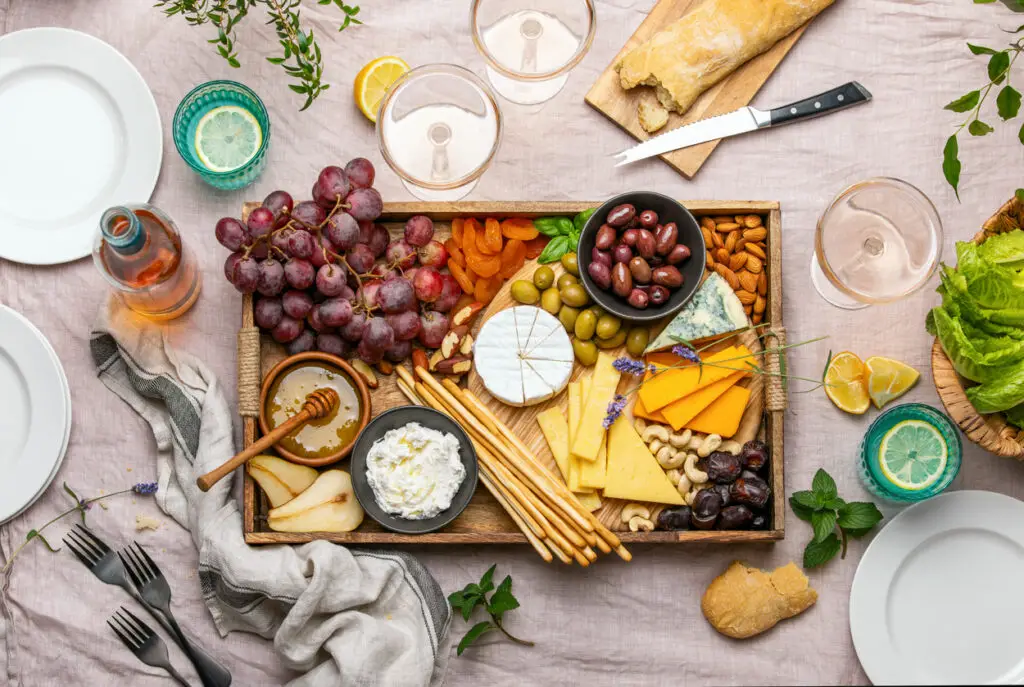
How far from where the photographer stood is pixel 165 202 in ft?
6.03

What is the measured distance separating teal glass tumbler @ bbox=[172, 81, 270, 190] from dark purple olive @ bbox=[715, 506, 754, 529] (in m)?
1.10

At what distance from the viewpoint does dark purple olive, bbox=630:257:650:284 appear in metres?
1.66

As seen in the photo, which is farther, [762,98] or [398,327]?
[762,98]

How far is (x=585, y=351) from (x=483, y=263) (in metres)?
0.25

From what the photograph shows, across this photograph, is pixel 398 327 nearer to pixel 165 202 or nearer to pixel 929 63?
pixel 165 202

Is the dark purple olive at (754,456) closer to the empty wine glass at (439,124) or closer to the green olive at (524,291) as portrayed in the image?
the green olive at (524,291)

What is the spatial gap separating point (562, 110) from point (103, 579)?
127cm

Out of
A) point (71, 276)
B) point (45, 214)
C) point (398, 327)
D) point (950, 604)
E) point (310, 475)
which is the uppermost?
point (45, 214)

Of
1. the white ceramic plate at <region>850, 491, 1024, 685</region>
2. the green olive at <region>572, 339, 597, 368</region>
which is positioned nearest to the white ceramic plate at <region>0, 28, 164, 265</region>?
the green olive at <region>572, 339, 597, 368</region>

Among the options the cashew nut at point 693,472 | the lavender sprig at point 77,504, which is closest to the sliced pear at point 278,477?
the lavender sprig at point 77,504

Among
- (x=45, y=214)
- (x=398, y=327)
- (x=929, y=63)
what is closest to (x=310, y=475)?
→ (x=398, y=327)

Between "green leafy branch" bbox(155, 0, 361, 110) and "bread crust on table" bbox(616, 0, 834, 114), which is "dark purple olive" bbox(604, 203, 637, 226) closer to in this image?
"bread crust on table" bbox(616, 0, 834, 114)

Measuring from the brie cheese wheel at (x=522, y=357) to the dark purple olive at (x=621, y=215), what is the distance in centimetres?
22

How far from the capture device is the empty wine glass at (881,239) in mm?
1688
